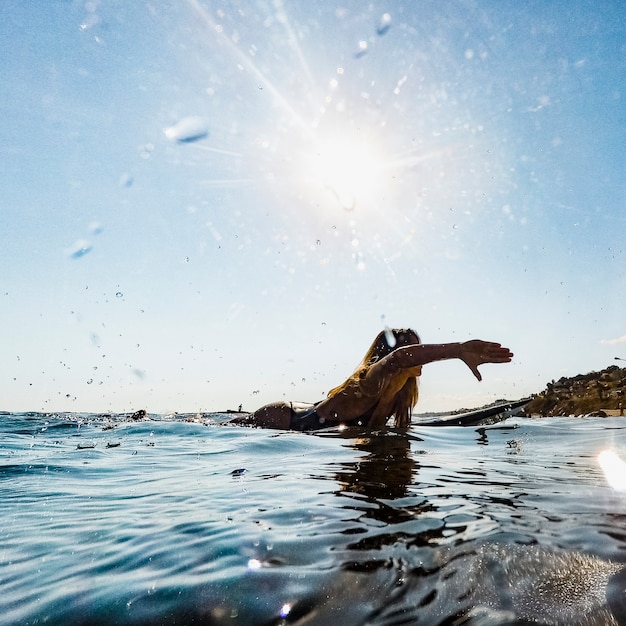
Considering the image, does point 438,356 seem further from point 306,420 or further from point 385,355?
point 306,420

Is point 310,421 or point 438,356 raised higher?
point 438,356

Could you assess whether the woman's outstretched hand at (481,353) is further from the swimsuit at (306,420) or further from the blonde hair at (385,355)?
the swimsuit at (306,420)

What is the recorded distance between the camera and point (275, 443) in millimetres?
6031

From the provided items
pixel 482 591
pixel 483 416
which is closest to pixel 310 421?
pixel 483 416

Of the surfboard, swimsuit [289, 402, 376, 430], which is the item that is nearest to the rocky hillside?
the surfboard

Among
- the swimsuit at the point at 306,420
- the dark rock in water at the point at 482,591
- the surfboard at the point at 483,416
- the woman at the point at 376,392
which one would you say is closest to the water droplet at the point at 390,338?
the woman at the point at 376,392

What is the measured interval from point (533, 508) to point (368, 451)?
2585mm

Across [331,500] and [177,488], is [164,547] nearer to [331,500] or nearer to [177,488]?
[331,500]

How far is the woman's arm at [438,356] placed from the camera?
5.16 metres

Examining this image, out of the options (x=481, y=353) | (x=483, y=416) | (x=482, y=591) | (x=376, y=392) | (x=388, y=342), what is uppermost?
(x=388, y=342)

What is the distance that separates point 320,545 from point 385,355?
528 centimetres

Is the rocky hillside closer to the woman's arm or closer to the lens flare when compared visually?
the woman's arm

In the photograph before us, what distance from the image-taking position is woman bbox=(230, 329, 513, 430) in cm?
601

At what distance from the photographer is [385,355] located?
7129 millimetres
